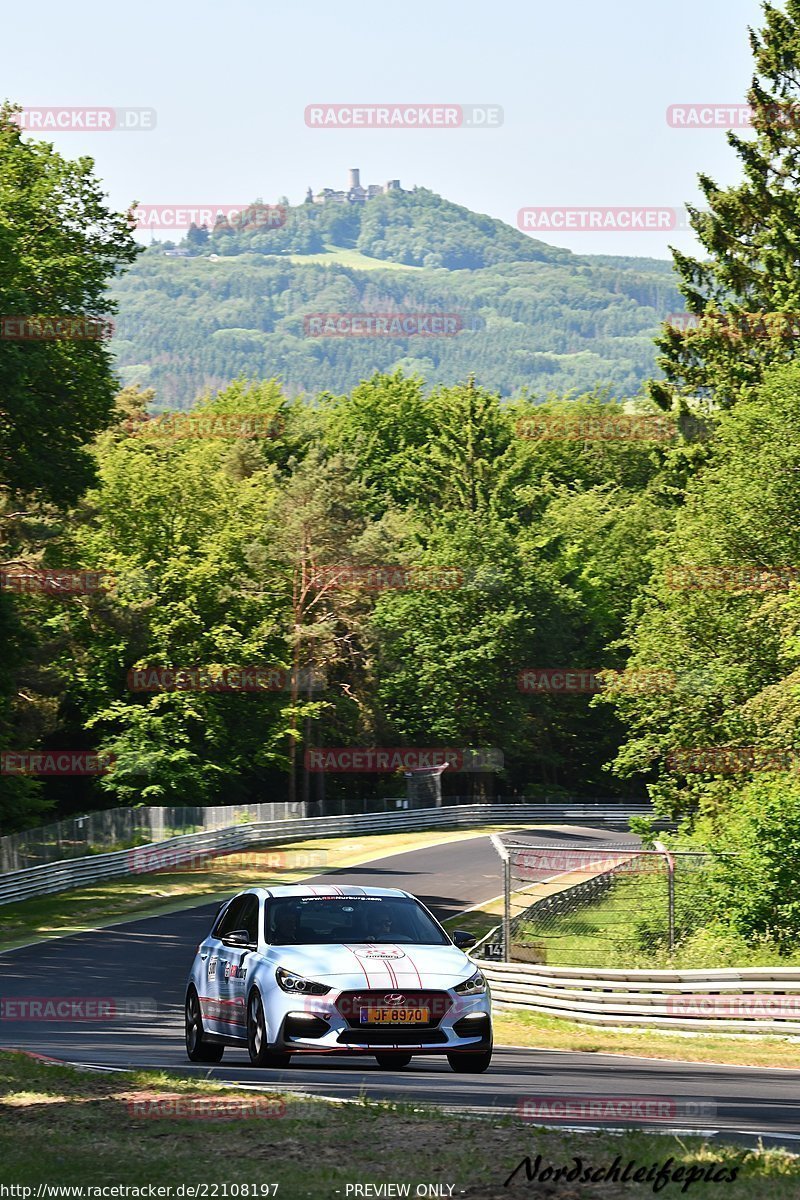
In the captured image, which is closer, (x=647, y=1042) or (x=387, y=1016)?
(x=387, y=1016)

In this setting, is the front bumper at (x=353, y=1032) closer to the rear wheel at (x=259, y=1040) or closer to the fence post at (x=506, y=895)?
the rear wheel at (x=259, y=1040)

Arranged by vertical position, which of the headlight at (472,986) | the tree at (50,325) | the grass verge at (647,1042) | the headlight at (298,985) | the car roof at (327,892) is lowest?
the grass verge at (647,1042)

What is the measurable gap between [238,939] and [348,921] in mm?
1002

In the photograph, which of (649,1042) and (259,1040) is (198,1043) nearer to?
(259,1040)

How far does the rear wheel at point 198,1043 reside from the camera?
15414mm

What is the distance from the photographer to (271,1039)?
44.0 ft

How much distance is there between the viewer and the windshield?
14141mm

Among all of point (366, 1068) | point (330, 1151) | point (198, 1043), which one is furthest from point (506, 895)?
point (330, 1151)

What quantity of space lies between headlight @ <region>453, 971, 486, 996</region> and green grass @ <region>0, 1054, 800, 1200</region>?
2.39 metres

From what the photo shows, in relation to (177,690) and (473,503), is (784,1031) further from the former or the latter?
(473,503)

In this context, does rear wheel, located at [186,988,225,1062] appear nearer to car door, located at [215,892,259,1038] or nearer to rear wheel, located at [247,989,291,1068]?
car door, located at [215,892,259,1038]

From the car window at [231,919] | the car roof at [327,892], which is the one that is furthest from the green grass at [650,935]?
the car roof at [327,892]

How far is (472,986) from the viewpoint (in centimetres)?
1348

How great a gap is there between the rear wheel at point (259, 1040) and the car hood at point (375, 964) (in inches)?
15.7
